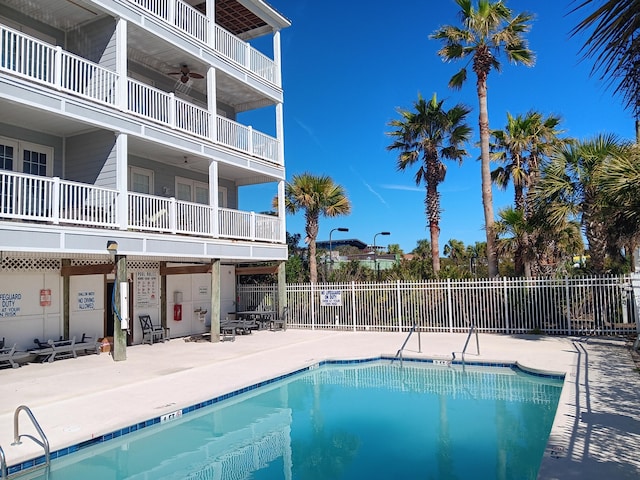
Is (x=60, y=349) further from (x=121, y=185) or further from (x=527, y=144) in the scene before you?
(x=527, y=144)

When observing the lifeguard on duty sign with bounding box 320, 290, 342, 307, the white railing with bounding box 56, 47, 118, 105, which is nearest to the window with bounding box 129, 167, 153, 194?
the white railing with bounding box 56, 47, 118, 105

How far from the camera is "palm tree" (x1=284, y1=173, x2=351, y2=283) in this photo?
22.7m

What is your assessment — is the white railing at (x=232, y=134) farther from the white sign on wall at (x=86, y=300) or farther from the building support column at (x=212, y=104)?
the white sign on wall at (x=86, y=300)

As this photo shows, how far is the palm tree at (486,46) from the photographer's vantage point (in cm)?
1912

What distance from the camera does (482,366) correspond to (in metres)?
11.7

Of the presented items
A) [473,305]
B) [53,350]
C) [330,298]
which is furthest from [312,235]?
[53,350]

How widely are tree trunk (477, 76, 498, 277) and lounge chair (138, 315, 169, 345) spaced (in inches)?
471

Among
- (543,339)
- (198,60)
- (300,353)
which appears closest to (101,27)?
(198,60)

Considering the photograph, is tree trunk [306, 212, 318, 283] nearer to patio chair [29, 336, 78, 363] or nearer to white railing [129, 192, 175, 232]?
white railing [129, 192, 175, 232]

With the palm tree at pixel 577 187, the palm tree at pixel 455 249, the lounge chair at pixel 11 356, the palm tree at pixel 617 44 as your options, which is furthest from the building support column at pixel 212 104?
the palm tree at pixel 455 249

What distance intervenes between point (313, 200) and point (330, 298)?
537 cm

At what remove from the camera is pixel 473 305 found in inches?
659

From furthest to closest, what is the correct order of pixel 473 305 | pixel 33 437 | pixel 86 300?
pixel 473 305
pixel 86 300
pixel 33 437

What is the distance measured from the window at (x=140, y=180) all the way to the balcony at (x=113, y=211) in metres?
1.94
